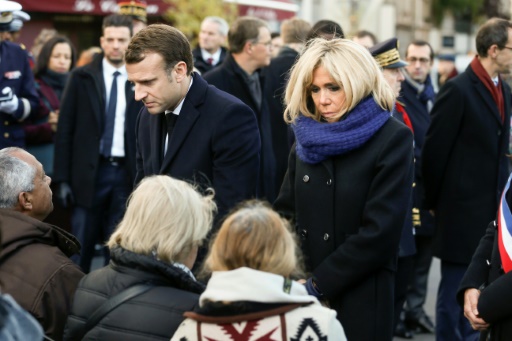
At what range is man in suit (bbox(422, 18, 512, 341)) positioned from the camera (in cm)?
692

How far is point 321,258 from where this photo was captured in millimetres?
4535

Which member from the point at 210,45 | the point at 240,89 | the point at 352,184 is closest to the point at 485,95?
the point at 240,89

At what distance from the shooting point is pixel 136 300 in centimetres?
363

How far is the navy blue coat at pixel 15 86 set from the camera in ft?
26.3

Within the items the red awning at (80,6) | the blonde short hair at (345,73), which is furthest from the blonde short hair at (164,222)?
the red awning at (80,6)

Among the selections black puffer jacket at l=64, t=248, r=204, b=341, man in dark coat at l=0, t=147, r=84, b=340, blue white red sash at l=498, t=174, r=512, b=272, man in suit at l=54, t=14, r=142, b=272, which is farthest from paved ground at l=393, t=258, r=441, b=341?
black puffer jacket at l=64, t=248, r=204, b=341

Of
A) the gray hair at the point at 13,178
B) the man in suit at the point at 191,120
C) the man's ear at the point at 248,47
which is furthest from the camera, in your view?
the man's ear at the point at 248,47

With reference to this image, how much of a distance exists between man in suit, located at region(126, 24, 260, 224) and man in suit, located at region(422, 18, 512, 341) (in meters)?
2.22

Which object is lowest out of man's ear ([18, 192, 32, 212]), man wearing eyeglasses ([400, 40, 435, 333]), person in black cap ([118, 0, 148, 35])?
man wearing eyeglasses ([400, 40, 435, 333])

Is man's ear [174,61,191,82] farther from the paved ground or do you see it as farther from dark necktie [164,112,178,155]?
the paved ground

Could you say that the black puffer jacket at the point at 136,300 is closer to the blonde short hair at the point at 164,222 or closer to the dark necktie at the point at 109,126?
the blonde short hair at the point at 164,222

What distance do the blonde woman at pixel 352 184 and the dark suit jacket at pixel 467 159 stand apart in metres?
2.49

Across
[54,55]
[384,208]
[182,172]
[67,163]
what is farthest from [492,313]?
[54,55]

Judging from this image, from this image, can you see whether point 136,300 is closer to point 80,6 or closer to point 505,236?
point 505,236
